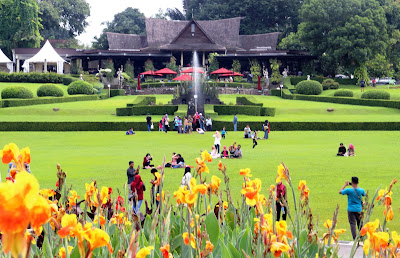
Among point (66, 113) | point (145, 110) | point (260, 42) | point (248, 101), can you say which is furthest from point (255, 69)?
point (66, 113)

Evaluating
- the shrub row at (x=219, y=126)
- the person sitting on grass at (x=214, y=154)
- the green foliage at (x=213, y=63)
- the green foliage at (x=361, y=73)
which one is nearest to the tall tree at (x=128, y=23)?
Answer: the green foliage at (x=213, y=63)

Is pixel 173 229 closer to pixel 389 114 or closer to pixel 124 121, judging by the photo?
pixel 124 121

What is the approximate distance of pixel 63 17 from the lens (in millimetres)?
88125

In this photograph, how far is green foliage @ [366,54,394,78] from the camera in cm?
5534

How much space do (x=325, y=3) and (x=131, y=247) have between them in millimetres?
54810

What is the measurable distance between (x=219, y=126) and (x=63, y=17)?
63.6m

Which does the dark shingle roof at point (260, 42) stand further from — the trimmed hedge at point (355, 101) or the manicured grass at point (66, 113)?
the manicured grass at point (66, 113)

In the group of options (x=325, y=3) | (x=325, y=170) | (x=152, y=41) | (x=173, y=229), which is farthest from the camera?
(x=152, y=41)

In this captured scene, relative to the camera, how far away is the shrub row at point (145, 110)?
35.0 metres

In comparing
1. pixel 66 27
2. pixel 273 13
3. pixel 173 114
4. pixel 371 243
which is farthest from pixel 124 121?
pixel 66 27

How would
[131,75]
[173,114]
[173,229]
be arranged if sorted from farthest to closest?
1. [131,75]
2. [173,114]
3. [173,229]

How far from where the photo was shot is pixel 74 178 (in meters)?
15.2

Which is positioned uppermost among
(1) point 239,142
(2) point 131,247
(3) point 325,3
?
(3) point 325,3

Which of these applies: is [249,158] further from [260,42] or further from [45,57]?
[260,42]
